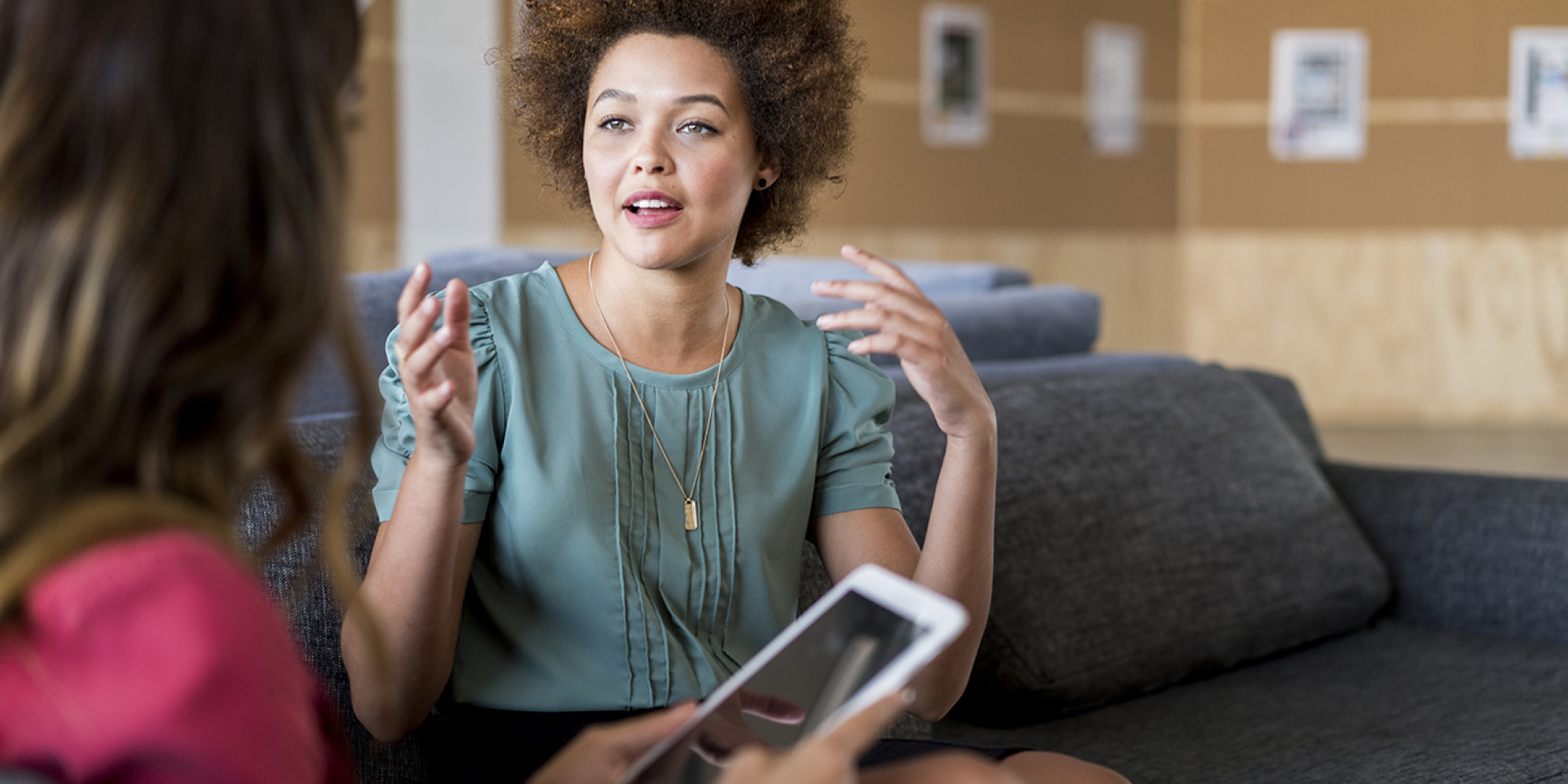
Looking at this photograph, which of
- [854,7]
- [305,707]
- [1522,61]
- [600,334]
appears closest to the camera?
[305,707]

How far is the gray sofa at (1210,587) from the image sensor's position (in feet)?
5.64

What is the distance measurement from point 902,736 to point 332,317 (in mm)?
1033

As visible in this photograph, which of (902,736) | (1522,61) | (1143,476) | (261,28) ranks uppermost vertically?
(1522,61)

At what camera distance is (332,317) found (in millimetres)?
807

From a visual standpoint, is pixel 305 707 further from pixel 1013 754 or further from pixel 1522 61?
pixel 1522 61

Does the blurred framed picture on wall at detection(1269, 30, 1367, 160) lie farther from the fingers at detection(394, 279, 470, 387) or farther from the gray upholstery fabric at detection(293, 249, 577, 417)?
the fingers at detection(394, 279, 470, 387)

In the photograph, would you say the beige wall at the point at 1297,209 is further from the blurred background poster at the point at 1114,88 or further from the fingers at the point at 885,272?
the fingers at the point at 885,272

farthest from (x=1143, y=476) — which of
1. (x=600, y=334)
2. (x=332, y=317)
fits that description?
(x=332, y=317)

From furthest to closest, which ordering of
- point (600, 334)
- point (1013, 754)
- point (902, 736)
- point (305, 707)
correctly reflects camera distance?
point (902, 736) → point (600, 334) → point (1013, 754) → point (305, 707)

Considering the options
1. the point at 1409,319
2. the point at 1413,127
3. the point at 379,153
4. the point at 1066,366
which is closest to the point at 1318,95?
the point at 1413,127

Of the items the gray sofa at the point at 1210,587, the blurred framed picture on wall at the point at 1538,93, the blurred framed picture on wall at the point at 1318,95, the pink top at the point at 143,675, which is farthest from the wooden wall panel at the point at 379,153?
the blurred framed picture on wall at the point at 1538,93

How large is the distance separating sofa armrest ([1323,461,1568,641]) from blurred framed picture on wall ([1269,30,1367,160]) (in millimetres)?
5179

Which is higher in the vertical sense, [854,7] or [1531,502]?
[854,7]

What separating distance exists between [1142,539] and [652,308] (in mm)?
944
